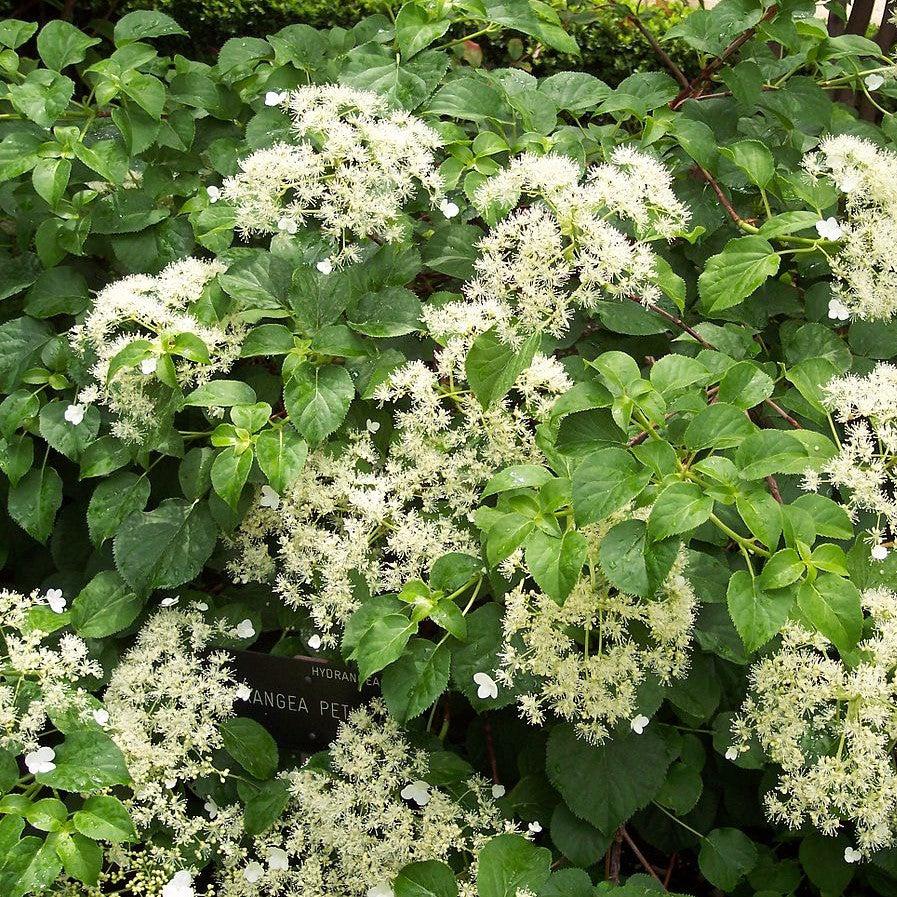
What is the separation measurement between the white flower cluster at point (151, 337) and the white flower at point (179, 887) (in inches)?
26.1

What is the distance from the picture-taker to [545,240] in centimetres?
149

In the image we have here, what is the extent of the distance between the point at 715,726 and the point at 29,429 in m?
1.24

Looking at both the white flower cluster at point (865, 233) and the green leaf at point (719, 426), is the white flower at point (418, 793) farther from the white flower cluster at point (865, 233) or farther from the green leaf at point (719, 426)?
the white flower cluster at point (865, 233)

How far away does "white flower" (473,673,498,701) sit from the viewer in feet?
4.65

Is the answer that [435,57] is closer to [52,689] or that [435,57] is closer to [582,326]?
[582,326]

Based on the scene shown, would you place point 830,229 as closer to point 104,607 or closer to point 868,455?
point 868,455

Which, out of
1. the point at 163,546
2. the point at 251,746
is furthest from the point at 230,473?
the point at 251,746

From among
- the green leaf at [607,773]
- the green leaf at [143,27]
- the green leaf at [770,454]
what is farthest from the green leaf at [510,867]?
the green leaf at [143,27]

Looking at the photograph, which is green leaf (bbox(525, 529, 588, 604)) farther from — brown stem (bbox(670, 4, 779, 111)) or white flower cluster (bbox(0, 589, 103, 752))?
brown stem (bbox(670, 4, 779, 111))

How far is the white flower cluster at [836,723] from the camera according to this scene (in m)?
1.31

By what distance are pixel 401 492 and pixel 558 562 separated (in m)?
0.39

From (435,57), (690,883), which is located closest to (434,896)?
(690,883)

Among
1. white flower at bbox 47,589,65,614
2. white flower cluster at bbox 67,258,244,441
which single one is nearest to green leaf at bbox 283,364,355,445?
white flower cluster at bbox 67,258,244,441

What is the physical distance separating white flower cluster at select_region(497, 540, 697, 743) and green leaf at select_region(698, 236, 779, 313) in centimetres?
47
